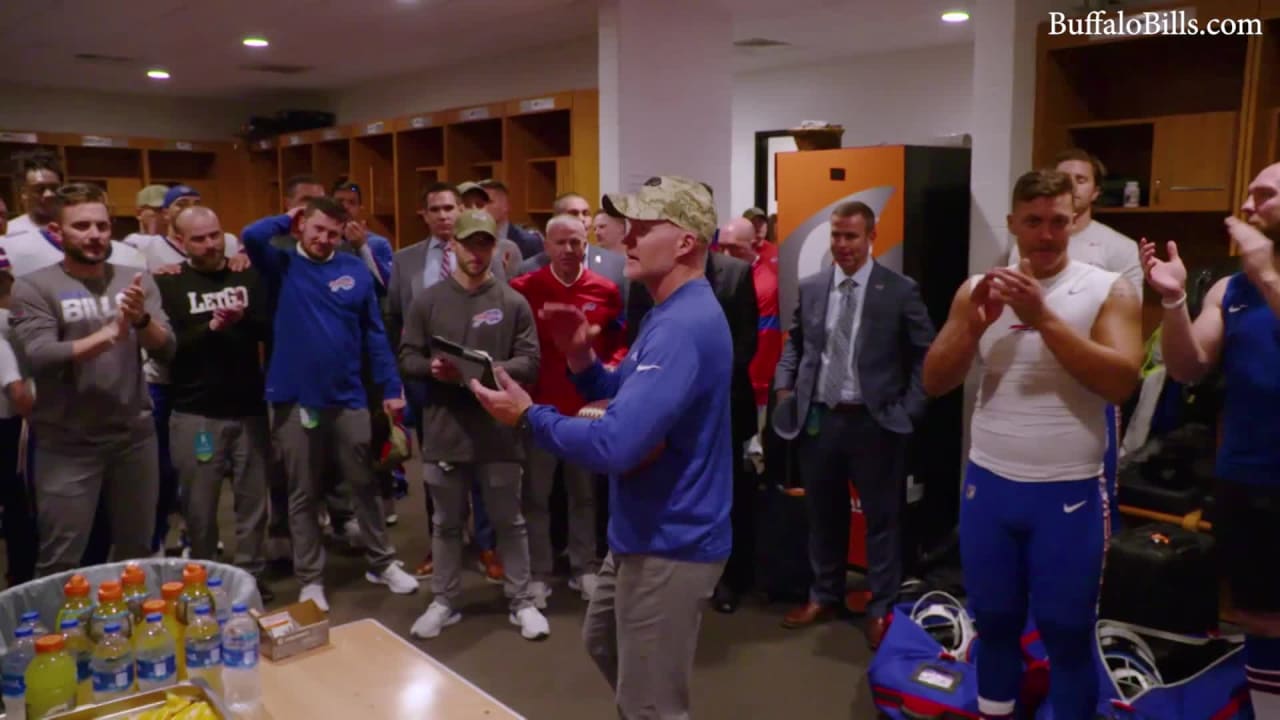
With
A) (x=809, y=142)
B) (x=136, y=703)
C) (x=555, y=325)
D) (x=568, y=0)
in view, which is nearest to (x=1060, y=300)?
(x=555, y=325)

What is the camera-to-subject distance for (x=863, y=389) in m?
3.36

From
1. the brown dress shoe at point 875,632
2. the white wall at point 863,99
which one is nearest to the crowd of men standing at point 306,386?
the brown dress shoe at point 875,632

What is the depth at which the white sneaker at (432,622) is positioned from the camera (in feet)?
11.3

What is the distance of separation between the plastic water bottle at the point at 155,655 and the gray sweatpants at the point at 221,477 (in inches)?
80.5

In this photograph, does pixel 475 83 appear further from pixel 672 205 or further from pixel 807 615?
pixel 672 205

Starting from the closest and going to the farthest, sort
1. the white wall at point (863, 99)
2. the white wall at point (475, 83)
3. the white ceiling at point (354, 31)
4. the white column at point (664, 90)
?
the white column at point (664, 90)
the white ceiling at point (354, 31)
the white wall at point (863, 99)
the white wall at point (475, 83)

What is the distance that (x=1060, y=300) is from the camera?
226 centimetres

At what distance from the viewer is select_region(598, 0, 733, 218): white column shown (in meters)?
4.89

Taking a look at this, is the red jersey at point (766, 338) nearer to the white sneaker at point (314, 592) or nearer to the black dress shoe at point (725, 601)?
the black dress shoe at point (725, 601)

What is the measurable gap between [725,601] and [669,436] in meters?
1.99

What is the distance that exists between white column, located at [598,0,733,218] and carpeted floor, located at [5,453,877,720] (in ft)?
7.43

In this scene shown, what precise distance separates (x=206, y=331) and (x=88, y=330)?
61cm

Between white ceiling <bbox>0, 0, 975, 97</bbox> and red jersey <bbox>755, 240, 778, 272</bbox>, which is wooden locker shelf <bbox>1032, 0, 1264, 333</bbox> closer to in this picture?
white ceiling <bbox>0, 0, 975, 97</bbox>

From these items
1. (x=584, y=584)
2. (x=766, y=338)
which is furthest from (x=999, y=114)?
(x=584, y=584)
